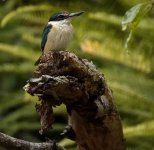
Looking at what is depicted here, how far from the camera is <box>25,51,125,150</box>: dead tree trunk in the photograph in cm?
211

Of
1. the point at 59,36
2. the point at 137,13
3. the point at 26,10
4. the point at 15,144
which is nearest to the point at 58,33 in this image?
the point at 59,36

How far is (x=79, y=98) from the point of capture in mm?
2182

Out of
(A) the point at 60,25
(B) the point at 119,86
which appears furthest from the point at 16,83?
(A) the point at 60,25

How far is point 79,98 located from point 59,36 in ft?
2.04

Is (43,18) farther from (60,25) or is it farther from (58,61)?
(58,61)

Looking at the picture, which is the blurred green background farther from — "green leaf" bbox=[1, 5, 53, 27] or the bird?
the bird

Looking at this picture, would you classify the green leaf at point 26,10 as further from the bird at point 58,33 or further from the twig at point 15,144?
the twig at point 15,144

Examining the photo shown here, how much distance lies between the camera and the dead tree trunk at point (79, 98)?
6.91ft

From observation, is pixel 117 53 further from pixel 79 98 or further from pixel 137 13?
pixel 137 13

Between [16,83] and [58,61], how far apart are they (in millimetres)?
3137

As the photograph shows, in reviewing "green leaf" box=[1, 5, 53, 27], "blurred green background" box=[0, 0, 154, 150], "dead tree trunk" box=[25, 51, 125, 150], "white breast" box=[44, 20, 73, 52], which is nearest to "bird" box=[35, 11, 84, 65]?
"white breast" box=[44, 20, 73, 52]

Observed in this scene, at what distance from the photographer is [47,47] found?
2727 mm

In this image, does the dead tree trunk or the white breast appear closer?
the dead tree trunk

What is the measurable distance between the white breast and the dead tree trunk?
42 cm
